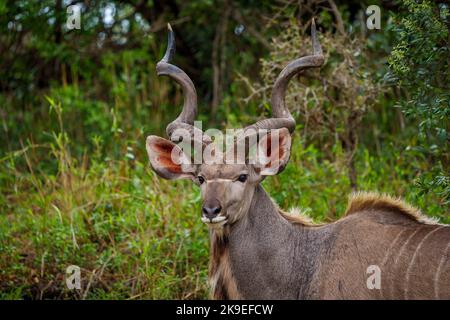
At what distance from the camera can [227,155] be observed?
13.0 ft

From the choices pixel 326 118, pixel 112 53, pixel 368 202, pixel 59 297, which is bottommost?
pixel 59 297

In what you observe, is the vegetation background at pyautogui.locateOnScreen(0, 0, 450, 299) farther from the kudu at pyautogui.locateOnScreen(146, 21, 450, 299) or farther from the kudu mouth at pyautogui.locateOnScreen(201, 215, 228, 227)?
the kudu mouth at pyautogui.locateOnScreen(201, 215, 228, 227)

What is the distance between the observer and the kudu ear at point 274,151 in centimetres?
404

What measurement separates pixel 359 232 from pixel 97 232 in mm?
2144

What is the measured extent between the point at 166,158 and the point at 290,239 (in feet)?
2.62

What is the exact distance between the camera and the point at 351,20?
7.78 m

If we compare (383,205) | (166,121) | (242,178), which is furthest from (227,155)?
(166,121)

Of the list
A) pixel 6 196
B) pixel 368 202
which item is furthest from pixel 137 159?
pixel 368 202

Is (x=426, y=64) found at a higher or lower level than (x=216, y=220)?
higher

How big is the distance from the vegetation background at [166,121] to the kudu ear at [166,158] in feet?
3.44

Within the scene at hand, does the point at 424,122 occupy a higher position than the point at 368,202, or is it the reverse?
the point at 424,122

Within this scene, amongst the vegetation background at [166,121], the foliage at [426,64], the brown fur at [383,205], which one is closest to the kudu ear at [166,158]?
the brown fur at [383,205]

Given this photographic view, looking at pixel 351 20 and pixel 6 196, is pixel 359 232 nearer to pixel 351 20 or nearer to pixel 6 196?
pixel 6 196

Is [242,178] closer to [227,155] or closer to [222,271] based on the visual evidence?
[227,155]
